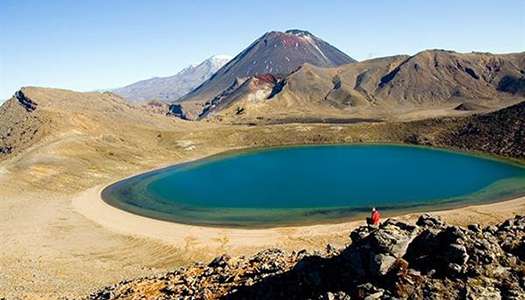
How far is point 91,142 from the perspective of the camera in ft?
360

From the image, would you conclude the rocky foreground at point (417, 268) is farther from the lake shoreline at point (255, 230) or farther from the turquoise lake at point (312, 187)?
the turquoise lake at point (312, 187)

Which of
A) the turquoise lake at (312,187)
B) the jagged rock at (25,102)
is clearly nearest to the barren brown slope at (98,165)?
the jagged rock at (25,102)

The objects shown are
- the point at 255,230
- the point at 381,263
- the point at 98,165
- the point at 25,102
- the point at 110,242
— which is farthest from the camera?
the point at 25,102

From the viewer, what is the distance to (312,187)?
263 ft

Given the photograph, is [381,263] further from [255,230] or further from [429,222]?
[255,230]

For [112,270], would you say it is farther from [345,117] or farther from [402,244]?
[345,117]

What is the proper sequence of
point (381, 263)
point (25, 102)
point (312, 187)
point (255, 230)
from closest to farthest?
point (381, 263)
point (255, 230)
point (312, 187)
point (25, 102)

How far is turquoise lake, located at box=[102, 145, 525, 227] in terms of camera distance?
6444 centimetres

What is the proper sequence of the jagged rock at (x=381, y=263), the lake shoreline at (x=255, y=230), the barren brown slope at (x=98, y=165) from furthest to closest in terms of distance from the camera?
the lake shoreline at (x=255, y=230)
the barren brown slope at (x=98, y=165)
the jagged rock at (x=381, y=263)

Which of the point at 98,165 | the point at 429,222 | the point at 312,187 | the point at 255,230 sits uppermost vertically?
the point at 429,222

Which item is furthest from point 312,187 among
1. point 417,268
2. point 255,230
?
point 417,268

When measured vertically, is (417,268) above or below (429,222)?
below

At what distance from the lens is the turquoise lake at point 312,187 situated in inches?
2537

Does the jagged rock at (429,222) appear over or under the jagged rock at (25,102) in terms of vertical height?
under
